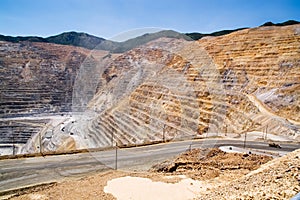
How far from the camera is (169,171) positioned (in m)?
13.8

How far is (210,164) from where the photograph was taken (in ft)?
45.5

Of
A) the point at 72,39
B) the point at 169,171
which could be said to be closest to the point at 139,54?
the point at 169,171

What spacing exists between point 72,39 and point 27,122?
10375 cm

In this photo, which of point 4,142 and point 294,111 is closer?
point 294,111

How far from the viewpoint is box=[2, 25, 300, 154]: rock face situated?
26984 mm

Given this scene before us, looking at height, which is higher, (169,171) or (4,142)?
(169,171)

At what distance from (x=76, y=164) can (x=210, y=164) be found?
7.60 meters

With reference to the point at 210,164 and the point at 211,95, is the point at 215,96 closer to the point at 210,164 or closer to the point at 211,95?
the point at 211,95

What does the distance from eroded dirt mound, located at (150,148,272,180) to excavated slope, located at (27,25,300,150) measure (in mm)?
9371

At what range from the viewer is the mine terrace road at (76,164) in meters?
Result: 13.1

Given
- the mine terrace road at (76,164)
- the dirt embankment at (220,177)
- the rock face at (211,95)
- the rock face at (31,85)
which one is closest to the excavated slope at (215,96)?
the rock face at (211,95)

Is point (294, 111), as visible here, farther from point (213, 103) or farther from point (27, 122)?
point (27, 122)

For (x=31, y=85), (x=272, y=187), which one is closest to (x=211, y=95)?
(x=272, y=187)

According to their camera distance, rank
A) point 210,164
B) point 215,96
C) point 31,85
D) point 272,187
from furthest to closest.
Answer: point 31,85 → point 215,96 → point 210,164 → point 272,187
